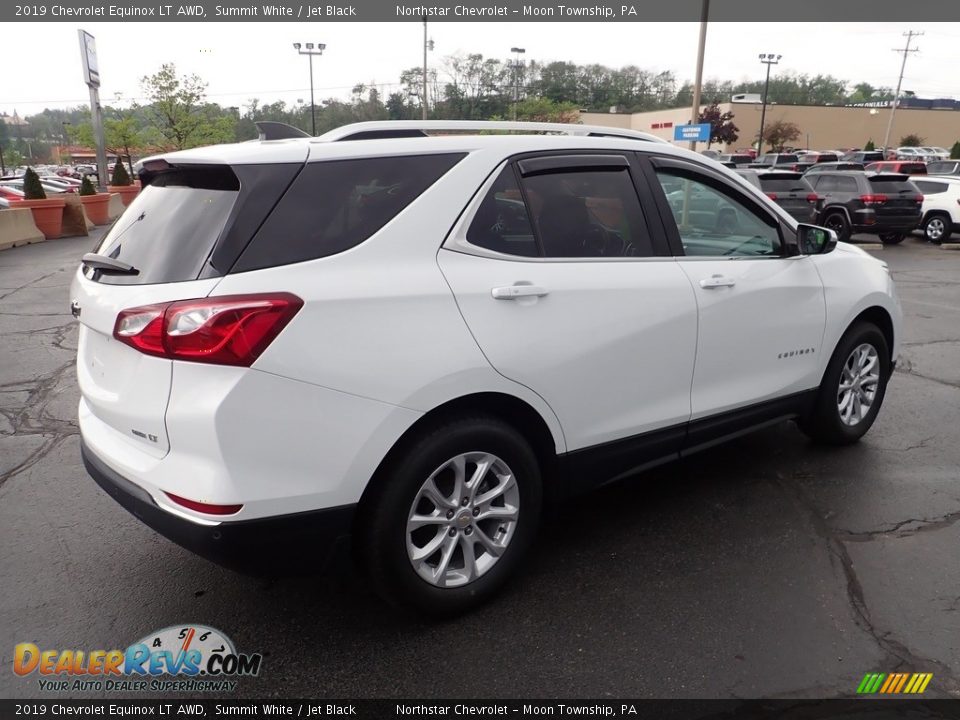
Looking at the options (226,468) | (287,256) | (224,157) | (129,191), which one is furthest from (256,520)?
(129,191)

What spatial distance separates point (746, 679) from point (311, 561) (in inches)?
61.5

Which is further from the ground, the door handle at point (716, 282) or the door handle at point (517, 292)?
the door handle at point (517, 292)

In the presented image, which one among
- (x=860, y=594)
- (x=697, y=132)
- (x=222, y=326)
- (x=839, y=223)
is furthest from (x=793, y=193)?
(x=222, y=326)

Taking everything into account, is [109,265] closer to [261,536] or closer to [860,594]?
[261,536]

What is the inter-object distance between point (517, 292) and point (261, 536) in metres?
1.26

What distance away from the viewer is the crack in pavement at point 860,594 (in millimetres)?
2562

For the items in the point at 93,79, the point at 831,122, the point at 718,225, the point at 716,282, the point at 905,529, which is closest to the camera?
the point at 716,282

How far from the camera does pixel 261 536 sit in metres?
2.30

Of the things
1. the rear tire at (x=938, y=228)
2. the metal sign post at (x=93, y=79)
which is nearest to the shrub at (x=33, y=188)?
the metal sign post at (x=93, y=79)

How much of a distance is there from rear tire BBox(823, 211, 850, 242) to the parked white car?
2.22 metres

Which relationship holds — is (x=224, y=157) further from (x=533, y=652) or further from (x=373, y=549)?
(x=533, y=652)

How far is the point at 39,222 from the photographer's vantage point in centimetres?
1797

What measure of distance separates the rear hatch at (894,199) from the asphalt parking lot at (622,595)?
1479 cm

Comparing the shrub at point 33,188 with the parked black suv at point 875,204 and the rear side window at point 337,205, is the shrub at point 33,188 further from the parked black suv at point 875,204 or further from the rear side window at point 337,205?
the parked black suv at point 875,204
